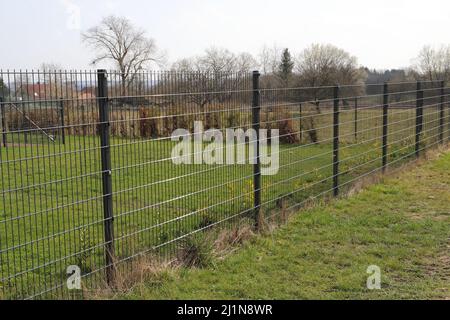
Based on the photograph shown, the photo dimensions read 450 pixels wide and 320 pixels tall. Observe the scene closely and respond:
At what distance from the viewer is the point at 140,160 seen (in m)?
6.18

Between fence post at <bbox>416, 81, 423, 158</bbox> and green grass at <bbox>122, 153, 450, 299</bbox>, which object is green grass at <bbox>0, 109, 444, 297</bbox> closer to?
green grass at <bbox>122, 153, 450, 299</bbox>

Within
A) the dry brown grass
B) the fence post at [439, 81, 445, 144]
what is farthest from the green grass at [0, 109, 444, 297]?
the fence post at [439, 81, 445, 144]

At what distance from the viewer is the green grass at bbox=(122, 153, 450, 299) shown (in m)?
4.59

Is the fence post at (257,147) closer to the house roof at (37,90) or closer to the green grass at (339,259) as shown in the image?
the green grass at (339,259)

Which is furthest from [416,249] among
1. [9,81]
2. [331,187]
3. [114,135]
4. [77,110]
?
[9,81]

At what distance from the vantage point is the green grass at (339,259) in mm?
4594

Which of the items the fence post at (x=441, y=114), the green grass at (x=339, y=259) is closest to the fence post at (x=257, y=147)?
the green grass at (x=339, y=259)

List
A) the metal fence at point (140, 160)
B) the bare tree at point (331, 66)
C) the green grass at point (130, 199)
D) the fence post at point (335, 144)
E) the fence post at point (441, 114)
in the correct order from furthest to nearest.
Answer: the bare tree at point (331, 66) → the fence post at point (441, 114) → the fence post at point (335, 144) → the green grass at point (130, 199) → the metal fence at point (140, 160)

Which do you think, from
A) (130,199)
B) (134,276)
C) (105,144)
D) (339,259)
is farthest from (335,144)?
(105,144)

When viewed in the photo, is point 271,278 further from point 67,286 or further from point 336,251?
point 67,286

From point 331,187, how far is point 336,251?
305 centimetres

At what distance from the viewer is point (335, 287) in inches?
186

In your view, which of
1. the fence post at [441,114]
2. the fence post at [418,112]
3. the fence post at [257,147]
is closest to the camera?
the fence post at [257,147]

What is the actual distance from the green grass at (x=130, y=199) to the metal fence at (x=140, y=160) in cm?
2
